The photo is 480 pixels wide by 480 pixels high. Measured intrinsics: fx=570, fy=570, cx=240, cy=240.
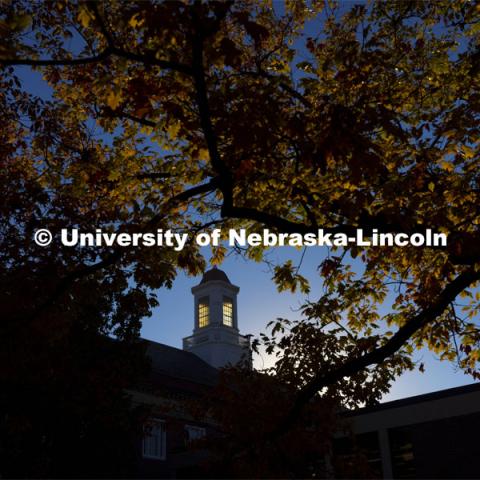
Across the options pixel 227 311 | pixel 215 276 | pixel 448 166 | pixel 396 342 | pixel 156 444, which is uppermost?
pixel 215 276

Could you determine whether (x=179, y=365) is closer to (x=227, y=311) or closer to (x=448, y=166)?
(x=227, y=311)

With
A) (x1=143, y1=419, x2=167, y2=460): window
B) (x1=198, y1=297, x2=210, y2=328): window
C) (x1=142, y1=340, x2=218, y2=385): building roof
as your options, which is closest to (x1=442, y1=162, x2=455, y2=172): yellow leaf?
(x1=143, y1=419, x2=167, y2=460): window

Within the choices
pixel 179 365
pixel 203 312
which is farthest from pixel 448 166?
pixel 203 312

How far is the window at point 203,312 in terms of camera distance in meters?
58.8

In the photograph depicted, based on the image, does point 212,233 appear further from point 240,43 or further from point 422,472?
point 422,472

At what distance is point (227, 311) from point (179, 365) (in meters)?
12.6

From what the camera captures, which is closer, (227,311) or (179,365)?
(179,365)

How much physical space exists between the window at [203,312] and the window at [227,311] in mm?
1769

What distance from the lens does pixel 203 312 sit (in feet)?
196

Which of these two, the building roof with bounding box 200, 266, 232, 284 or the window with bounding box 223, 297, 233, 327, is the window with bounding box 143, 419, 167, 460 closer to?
the window with bounding box 223, 297, 233, 327

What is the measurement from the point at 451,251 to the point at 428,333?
3.86 m

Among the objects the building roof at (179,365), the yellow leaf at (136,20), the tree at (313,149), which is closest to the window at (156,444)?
the building roof at (179,365)

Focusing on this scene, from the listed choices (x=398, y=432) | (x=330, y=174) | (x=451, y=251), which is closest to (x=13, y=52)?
(x=330, y=174)

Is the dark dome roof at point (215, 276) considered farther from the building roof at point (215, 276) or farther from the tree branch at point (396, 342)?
the tree branch at point (396, 342)
